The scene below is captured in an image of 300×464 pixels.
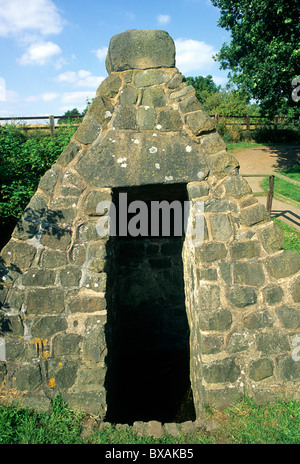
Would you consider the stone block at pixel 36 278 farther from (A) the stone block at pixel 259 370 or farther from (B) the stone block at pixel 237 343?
(A) the stone block at pixel 259 370

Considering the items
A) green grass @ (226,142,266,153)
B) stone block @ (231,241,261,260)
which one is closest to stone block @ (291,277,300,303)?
stone block @ (231,241,261,260)

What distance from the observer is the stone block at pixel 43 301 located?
3033 millimetres

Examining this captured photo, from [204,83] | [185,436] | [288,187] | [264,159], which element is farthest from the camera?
[204,83]

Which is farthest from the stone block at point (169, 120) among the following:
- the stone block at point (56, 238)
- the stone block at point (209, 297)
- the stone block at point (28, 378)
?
the stone block at point (28, 378)

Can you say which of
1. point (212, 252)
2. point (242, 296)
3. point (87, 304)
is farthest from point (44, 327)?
point (242, 296)

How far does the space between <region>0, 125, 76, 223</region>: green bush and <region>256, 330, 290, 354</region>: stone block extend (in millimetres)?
4128

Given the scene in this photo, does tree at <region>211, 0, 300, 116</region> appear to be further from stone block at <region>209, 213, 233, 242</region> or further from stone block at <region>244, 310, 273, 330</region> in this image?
stone block at <region>244, 310, 273, 330</region>

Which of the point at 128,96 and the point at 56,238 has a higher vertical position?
the point at 128,96

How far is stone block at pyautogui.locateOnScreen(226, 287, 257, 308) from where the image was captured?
309cm

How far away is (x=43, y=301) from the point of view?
3039 mm

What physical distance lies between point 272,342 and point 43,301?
86.7 inches

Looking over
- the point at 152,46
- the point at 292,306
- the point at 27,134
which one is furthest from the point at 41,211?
the point at 27,134

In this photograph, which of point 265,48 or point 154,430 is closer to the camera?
point 154,430

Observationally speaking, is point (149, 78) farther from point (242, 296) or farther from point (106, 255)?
point (242, 296)
